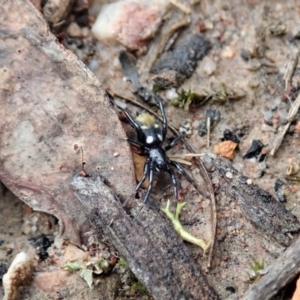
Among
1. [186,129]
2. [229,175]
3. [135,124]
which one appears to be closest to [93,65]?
[135,124]

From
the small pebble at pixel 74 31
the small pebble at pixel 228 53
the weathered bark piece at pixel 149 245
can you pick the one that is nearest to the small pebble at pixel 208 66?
the small pebble at pixel 228 53

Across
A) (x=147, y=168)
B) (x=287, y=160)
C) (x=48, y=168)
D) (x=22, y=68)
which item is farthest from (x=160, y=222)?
(x=22, y=68)

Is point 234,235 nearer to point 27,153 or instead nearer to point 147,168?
point 147,168

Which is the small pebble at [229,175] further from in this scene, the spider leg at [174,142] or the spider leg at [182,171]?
the spider leg at [174,142]

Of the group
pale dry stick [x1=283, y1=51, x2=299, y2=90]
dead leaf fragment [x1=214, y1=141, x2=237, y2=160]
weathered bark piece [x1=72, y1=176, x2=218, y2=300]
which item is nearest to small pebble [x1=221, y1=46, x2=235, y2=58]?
pale dry stick [x1=283, y1=51, x2=299, y2=90]

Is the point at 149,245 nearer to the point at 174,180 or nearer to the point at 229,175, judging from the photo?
the point at 174,180

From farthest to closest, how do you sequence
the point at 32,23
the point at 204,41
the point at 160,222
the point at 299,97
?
the point at 204,41 < the point at 299,97 < the point at 32,23 < the point at 160,222
